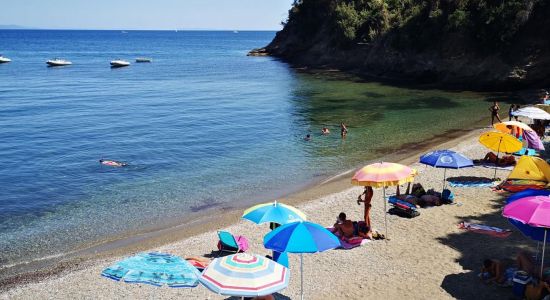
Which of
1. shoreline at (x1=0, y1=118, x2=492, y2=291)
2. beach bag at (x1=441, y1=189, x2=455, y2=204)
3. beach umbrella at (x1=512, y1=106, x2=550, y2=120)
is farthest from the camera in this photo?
beach umbrella at (x1=512, y1=106, x2=550, y2=120)

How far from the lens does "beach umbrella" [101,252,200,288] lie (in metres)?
10.5

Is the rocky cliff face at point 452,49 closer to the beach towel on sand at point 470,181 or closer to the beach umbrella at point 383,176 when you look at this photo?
the beach towel on sand at point 470,181

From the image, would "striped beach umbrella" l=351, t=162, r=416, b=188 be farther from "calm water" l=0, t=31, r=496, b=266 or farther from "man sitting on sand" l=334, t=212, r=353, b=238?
"calm water" l=0, t=31, r=496, b=266

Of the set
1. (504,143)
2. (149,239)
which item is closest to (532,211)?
(504,143)

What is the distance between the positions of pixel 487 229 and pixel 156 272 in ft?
32.3

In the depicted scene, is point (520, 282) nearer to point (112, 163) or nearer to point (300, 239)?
point (300, 239)

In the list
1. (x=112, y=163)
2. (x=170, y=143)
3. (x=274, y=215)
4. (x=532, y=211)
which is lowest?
(x=112, y=163)

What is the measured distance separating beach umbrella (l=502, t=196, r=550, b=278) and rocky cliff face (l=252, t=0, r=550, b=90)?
Result: 142ft

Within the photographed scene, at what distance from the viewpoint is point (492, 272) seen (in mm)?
11664

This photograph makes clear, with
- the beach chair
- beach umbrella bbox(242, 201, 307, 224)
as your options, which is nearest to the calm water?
the beach chair

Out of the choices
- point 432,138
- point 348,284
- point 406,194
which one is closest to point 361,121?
point 432,138

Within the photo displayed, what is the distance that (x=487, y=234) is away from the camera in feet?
47.3

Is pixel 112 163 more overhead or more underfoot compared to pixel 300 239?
more underfoot

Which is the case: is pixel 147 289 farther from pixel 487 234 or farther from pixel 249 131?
pixel 249 131
